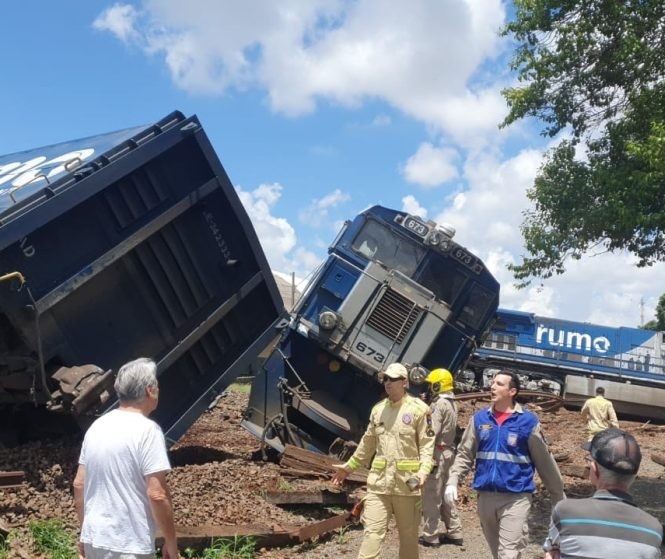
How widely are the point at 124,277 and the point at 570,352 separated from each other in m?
19.8

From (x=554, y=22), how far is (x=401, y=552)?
5534mm

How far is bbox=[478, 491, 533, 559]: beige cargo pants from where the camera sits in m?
4.05

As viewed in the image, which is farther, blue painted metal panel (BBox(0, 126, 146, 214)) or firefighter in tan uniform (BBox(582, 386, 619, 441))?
firefighter in tan uniform (BBox(582, 386, 619, 441))

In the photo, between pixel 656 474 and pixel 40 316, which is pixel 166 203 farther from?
pixel 656 474

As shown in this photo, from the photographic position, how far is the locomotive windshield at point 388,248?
9.41 m

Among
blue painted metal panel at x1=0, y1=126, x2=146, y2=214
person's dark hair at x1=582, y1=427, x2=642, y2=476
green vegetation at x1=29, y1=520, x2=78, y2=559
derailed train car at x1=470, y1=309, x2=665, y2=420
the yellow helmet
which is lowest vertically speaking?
green vegetation at x1=29, y1=520, x2=78, y2=559

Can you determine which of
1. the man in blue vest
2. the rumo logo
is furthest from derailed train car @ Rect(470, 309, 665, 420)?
the man in blue vest

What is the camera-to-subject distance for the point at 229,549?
507 cm

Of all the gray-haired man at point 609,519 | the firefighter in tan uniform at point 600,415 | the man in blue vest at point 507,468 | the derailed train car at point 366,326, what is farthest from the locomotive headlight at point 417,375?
the gray-haired man at point 609,519

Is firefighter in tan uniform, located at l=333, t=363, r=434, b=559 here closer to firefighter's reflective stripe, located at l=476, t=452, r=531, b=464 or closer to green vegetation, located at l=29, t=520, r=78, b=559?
firefighter's reflective stripe, located at l=476, t=452, r=531, b=464

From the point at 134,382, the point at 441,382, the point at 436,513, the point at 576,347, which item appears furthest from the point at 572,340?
the point at 134,382

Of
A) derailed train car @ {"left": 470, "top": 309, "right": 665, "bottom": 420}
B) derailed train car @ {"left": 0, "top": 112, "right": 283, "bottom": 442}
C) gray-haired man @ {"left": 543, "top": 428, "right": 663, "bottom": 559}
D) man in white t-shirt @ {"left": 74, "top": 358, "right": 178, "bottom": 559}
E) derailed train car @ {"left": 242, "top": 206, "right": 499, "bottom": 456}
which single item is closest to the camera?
gray-haired man @ {"left": 543, "top": 428, "right": 663, "bottom": 559}

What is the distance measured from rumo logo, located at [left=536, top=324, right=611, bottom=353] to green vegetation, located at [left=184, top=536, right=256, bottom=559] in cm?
1960

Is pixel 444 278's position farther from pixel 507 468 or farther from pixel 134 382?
pixel 134 382
